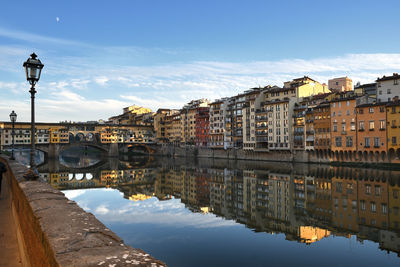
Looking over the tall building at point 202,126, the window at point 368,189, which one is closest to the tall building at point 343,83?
the tall building at point 202,126

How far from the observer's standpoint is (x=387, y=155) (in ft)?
197

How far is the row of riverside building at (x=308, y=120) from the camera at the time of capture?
62.7 metres

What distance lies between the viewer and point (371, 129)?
207ft

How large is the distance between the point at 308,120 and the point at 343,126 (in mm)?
9856

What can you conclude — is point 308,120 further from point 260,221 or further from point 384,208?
point 260,221

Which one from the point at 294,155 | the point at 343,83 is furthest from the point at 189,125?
the point at 343,83

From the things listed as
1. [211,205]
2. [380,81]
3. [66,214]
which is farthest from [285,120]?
[66,214]

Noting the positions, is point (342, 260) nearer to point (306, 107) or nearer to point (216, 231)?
point (216, 231)

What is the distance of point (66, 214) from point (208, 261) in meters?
11.5

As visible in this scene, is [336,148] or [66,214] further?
[336,148]

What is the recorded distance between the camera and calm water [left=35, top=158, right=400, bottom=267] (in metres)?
16.6

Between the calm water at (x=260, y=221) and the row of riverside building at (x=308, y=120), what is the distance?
951 inches

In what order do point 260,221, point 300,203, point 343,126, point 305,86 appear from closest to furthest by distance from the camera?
point 260,221 < point 300,203 < point 343,126 < point 305,86

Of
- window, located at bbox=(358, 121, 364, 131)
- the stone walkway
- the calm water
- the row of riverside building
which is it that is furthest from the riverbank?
the stone walkway
